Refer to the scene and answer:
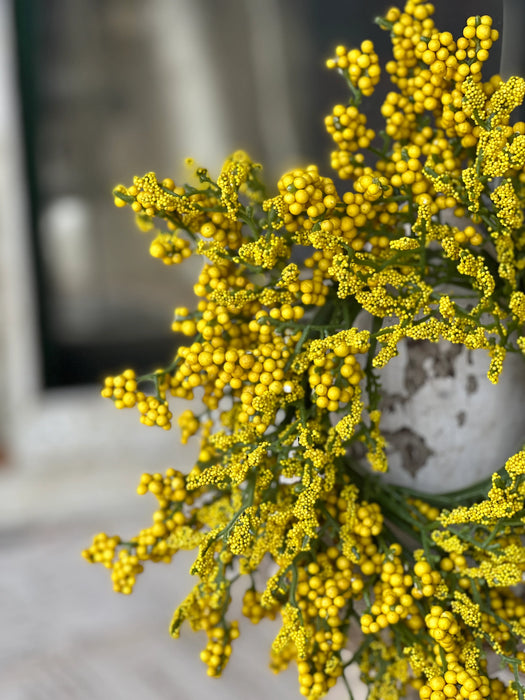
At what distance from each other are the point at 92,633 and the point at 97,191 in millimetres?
1173

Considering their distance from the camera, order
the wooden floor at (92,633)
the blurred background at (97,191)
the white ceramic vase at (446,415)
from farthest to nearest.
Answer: the blurred background at (97,191)
the wooden floor at (92,633)
the white ceramic vase at (446,415)

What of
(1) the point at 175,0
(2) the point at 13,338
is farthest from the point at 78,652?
(1) the point at 175,0

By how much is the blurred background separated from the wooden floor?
0.4 inches

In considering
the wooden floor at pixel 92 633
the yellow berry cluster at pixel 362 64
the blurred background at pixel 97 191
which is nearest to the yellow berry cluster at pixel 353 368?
the yellow berry cluster at pixel 362 64

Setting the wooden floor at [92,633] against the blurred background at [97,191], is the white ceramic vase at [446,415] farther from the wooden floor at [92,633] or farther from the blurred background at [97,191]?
the blurred background at [97,191]

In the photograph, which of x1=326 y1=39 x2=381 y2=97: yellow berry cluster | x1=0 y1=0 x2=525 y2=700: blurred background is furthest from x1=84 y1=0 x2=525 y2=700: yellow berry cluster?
x1=0 y1=0 x2=525 y2=700: blurred background

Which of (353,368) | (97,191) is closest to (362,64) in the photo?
(353,368)

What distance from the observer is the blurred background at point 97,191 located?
167 cm

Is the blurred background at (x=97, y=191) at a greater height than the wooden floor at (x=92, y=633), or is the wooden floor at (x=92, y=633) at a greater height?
the blurred background at (x=97, y=191)

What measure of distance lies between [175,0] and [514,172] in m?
1.61

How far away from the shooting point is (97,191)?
1.90m

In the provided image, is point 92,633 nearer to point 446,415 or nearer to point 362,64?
point 446,415

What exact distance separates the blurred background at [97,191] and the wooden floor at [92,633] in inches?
0.4

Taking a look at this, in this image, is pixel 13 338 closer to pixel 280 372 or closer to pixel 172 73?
pixel 172 73
